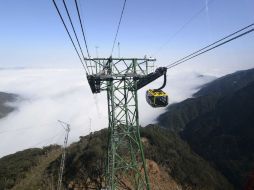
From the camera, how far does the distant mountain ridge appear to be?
258 feet

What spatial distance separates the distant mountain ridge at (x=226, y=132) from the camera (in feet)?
258

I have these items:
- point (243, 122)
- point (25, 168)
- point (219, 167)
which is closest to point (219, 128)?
point (243, 122)

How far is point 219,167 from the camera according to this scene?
78750mm

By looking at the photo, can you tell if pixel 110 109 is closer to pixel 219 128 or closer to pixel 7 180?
pixel 7 180

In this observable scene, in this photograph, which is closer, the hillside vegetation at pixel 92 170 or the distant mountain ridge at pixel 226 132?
the hillside vegetation at pixel 92 170

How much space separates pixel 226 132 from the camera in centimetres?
10844

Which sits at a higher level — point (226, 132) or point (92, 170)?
point (226, 132)

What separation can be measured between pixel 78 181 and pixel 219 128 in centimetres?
8742

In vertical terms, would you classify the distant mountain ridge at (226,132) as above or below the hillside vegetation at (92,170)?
above

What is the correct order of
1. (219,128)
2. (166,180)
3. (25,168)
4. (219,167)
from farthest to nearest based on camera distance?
(219,128) → (219,167) → (25,168) → (166,180)

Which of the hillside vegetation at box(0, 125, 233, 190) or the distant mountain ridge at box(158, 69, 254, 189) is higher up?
the distant mountain ridge at box(158, 69, 254, 189)

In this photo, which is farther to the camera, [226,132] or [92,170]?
[226,132]

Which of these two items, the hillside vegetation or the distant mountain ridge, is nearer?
the hillside vegetation

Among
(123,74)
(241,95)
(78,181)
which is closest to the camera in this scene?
(123,74)
